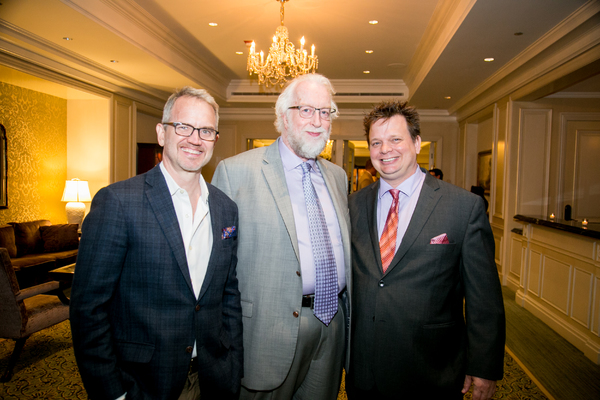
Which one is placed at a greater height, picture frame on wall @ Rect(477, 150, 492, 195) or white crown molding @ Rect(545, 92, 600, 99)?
white crown molding @ Rect(545, 92, 600, 99)

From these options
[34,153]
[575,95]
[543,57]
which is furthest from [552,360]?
[34,153]

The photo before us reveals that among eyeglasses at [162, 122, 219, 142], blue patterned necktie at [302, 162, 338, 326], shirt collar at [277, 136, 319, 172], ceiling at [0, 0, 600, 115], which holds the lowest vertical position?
blue patterned necktie at [302, 162, 338, 326]

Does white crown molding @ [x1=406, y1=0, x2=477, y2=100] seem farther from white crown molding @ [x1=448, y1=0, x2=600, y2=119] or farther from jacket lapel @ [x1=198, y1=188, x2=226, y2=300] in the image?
jacket lapel @ [x1=198, y1=188, x2=226, y2=300]

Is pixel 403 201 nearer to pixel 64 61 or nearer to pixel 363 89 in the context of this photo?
pixel 64 61

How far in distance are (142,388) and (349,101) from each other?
24.9 feet

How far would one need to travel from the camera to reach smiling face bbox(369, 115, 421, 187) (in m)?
1.67

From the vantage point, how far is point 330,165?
203 centimetres

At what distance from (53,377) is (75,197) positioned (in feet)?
12.5

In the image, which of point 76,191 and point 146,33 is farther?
point 76,191

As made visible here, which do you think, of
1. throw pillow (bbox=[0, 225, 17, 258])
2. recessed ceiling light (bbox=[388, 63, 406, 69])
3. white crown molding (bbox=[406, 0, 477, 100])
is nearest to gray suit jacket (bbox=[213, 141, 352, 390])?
white crown molding (bbox=[406, 0, 477, 100])

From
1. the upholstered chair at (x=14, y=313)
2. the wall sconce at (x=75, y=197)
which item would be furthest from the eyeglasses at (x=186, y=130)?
the wall sconce at (x=75, y=197)

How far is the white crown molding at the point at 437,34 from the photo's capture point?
381 cm

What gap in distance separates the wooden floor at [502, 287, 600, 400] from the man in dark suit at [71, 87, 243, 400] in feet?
9.36

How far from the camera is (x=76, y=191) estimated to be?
6043 millimetres
